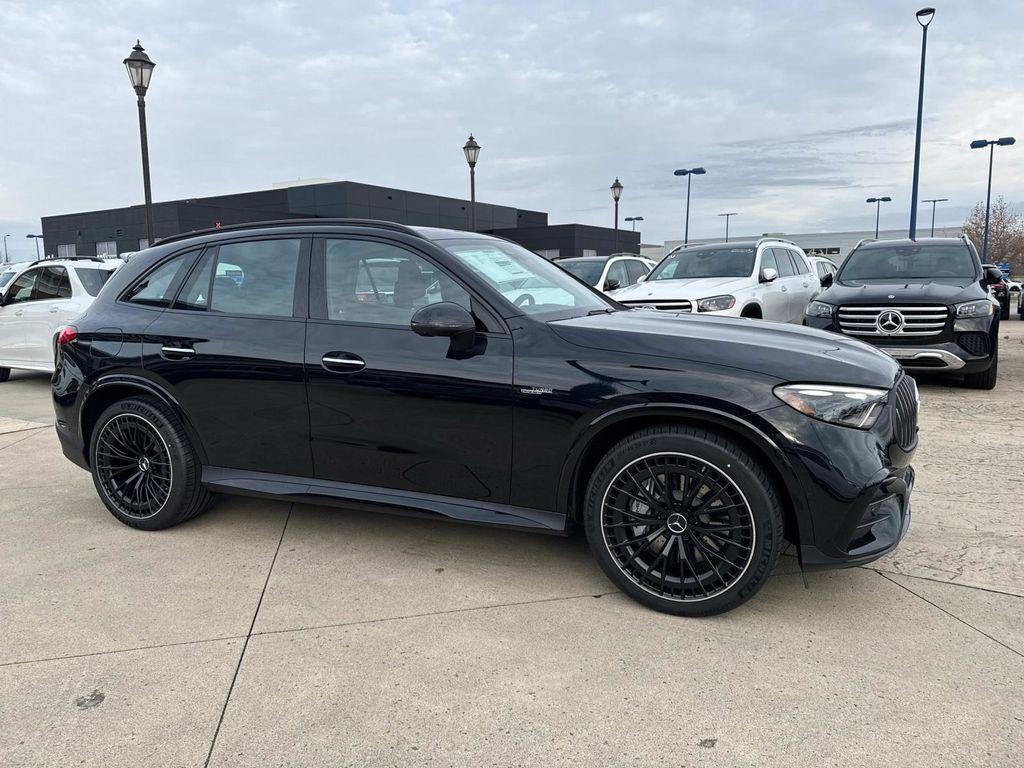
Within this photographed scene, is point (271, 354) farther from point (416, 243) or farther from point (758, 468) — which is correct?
point (758, 468)

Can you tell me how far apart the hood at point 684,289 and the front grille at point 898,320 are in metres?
1.47

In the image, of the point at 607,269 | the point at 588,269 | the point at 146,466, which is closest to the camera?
the point at 146,466

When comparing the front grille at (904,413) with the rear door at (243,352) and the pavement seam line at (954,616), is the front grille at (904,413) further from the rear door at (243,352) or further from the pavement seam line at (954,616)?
the rear door at (243,352)

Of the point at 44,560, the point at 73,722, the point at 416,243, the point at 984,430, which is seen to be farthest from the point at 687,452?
the point at 984,430

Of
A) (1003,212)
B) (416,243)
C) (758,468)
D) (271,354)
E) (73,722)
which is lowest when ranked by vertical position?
(73,722)

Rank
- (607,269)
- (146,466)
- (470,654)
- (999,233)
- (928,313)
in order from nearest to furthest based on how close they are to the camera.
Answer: (470,654)
(146,466)
(928,313)
(607,269)
(999,233)

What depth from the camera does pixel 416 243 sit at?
12.1 ft

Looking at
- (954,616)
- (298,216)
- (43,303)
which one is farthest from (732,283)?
(298,216)

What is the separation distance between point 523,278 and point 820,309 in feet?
19.6

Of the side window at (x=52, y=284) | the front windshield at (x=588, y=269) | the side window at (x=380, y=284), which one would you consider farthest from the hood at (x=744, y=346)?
the front windshield at (x=588, y=269)

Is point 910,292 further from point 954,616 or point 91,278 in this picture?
point 91,278

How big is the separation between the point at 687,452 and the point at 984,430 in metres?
4.67

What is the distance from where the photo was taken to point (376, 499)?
12.0 feet

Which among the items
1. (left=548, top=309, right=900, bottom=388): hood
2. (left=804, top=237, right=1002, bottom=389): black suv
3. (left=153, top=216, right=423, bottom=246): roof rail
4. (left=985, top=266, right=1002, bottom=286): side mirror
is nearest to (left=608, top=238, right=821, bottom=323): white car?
(left=804, top=237, right=1002, bottom=389): black suv
